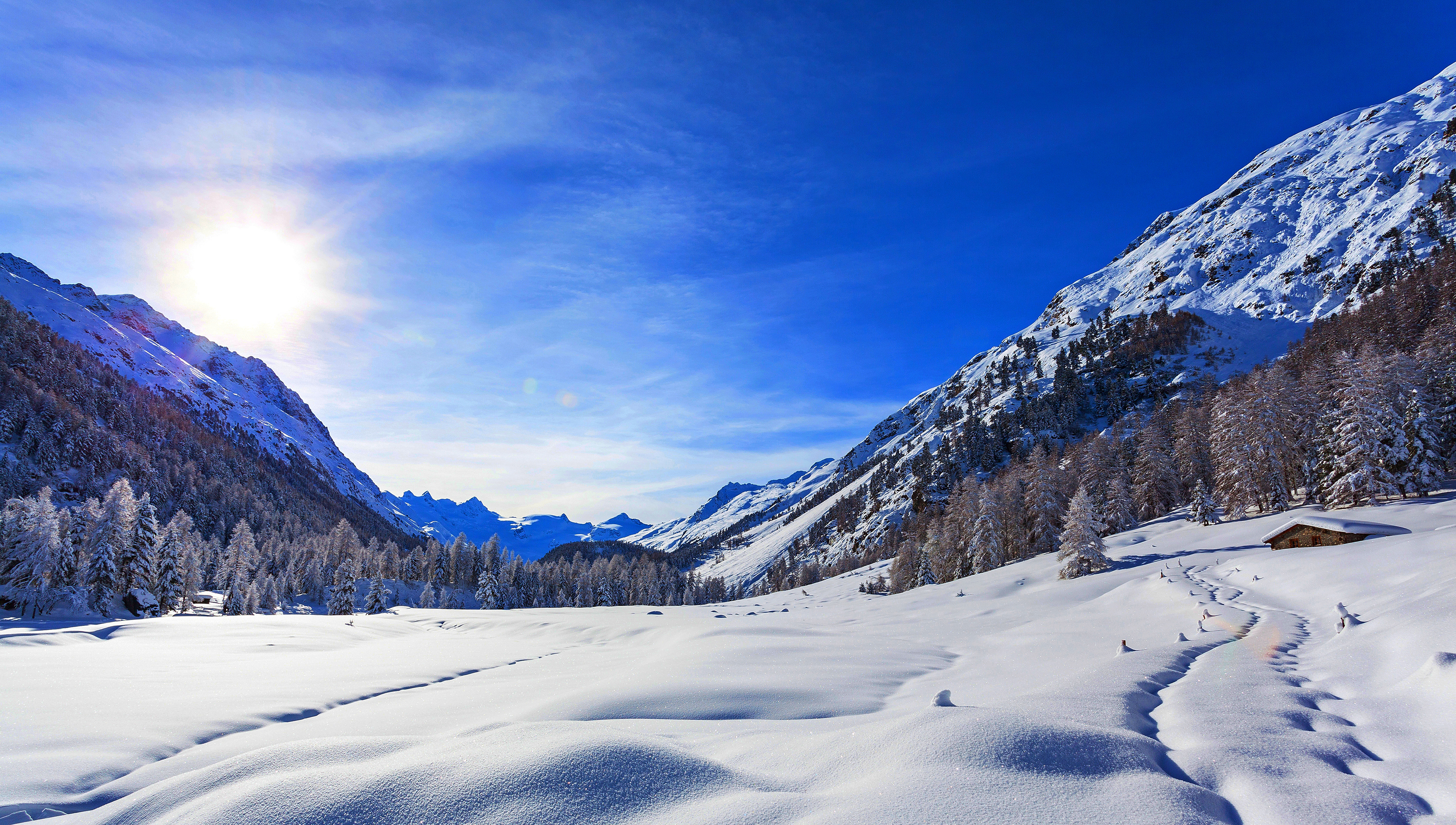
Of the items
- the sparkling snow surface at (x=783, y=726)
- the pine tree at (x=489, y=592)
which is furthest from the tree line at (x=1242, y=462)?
the pine tree at (x=489, y=592)

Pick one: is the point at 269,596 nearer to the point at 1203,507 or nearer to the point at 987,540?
the point at 987,540

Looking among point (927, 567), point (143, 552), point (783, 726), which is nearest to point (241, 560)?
point (143, 552)

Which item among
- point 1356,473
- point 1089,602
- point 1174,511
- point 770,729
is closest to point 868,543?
point 1174,511

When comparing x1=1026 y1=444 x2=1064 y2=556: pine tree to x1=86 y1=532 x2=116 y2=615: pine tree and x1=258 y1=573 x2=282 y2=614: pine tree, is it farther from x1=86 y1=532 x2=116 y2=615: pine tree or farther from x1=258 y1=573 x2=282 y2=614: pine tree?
x1=258 y1=573 x2=282 y2=614: pine tree

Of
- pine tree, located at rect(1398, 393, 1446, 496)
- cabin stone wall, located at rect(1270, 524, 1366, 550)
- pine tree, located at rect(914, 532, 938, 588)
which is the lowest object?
pine tree, located at rect(914, 532, 938, 588)

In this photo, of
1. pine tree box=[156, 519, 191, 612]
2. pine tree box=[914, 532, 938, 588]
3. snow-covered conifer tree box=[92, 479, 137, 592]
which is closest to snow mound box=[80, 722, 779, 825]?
snow-covered conifer tree box=[92, 479, 137, 592]

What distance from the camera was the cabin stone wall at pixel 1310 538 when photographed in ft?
90.5

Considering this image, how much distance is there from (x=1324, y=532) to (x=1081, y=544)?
10.8 m

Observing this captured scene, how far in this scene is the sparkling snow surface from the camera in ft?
12.1

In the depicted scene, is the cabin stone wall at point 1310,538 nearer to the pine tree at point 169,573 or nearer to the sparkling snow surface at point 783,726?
the sparkling snow surface at point 783,726

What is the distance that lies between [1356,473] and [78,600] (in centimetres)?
8507

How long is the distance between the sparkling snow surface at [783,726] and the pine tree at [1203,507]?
29.0 meters

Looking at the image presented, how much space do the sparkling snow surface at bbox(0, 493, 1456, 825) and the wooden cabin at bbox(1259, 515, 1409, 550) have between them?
12.9 meters

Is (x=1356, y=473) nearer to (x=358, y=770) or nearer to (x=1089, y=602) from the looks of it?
(x=1089, y=602)
